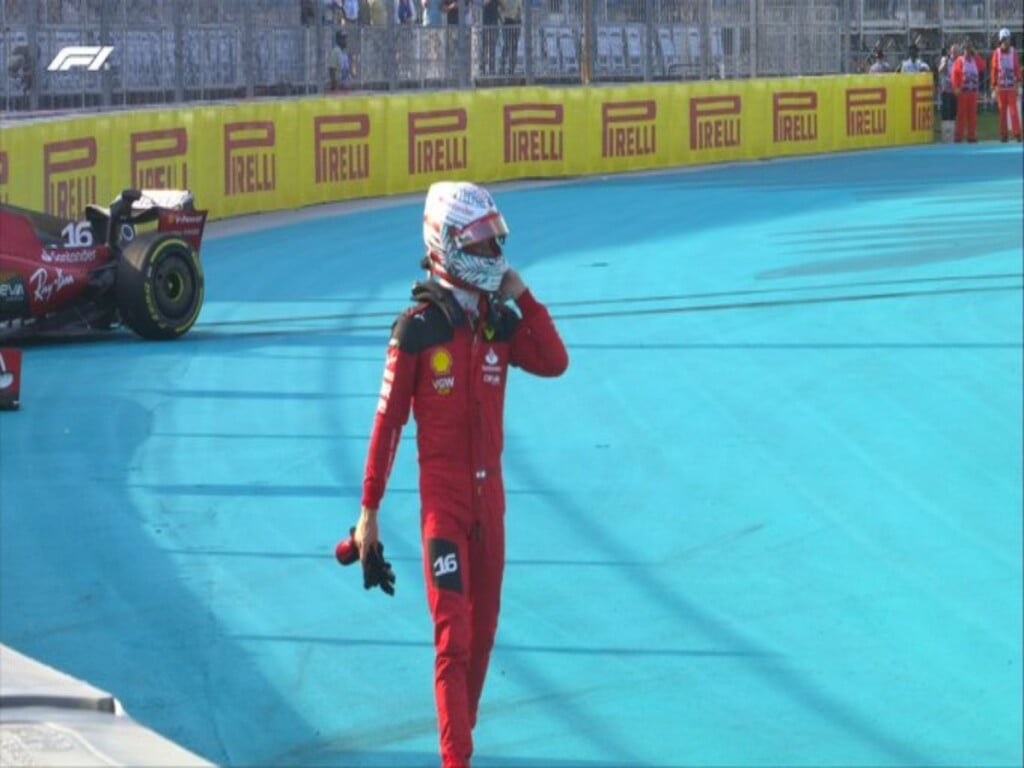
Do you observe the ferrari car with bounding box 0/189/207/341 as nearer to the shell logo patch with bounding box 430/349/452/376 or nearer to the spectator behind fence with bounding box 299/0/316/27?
the shell logo patch with bounding box 430/349/452/376

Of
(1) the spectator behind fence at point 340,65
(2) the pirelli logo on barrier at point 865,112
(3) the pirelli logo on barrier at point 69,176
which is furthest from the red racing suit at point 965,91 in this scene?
(3) the pirelli logo on barrier at point 69,176

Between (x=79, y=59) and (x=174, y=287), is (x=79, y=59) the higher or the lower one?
the higher one

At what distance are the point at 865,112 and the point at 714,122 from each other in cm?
490

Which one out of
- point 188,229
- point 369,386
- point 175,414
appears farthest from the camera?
→ point 188,229

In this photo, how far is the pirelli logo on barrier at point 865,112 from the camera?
1446 inches

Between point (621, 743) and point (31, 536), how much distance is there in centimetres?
376

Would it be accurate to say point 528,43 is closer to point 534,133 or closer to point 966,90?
point 534,133

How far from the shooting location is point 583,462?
1119 centimetres

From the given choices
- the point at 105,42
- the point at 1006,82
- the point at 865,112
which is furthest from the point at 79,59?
the point at 1006,82

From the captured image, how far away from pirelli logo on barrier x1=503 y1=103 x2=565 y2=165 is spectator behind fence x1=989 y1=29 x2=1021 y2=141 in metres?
11.2

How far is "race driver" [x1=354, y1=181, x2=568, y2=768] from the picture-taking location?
20.3ft

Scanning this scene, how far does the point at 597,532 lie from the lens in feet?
31.8

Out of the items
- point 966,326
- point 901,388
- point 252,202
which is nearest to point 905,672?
point 901,388

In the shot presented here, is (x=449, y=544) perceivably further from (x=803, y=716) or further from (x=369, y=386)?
(x=369, y=386)
